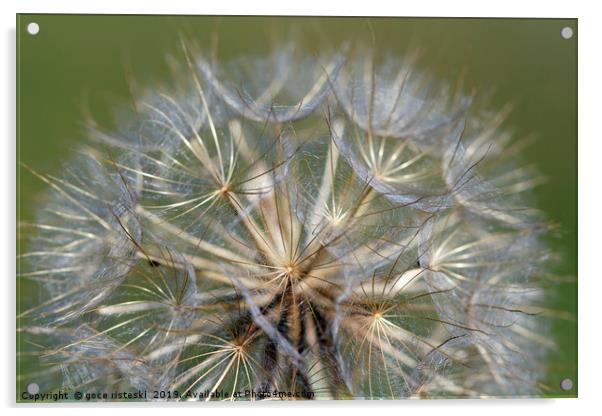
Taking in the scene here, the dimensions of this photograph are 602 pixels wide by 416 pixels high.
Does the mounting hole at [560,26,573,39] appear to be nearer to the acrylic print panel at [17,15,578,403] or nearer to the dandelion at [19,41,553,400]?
the acrylic print panel at [17,15,578,403]

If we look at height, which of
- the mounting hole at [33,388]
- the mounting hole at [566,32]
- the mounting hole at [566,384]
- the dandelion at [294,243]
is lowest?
the mounting hole at [566,384]

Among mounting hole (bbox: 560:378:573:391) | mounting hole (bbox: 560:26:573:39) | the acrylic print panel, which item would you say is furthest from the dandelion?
mounting hole (bbox: 560:26:573:39)

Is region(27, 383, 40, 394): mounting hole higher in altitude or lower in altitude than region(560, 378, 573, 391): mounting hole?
higher

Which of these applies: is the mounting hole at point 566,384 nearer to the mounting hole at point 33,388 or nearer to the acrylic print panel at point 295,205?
the acrylic print panel at point 295,205

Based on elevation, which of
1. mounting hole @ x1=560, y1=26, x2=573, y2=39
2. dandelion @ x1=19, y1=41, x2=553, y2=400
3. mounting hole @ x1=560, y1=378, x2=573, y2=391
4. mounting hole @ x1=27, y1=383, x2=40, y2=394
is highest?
mounting hole @ x1=560, y1=26, x2=573, y2=39

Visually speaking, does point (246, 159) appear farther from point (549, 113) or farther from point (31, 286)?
point (549, 113)

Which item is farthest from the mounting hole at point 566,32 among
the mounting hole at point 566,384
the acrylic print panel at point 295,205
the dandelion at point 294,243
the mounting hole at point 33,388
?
the mounting hole at point 33,388

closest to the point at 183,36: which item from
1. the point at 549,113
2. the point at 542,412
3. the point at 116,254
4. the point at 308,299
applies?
the point at 116,254
